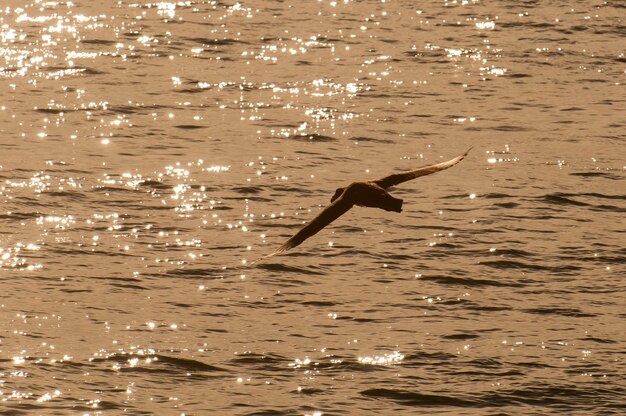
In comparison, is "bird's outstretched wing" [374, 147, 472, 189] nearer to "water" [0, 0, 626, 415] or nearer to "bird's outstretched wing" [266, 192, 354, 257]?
"bird's outstretched wing" [266, 192, 354, 257]

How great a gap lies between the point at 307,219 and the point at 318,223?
2039 cm

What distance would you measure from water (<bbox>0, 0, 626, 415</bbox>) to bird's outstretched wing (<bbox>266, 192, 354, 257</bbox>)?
12075 millimetres

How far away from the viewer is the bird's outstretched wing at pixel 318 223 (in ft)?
58.0

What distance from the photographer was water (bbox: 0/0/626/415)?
1272 inches

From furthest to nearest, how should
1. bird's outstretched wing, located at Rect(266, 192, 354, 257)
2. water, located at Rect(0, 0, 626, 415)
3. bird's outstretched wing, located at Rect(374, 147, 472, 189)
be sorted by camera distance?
water, located at Rect(0, 0, 626, 415) → bird's outstretched wing, located at Rect(374, 147, 472, 189) → bird's outstretched wing, located at Rect(266, 192, 354, 257)

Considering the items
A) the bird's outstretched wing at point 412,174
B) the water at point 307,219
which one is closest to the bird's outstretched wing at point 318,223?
the bird's outstretched wing at point 412,174

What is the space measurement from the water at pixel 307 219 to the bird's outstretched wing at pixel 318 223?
39.6 ft

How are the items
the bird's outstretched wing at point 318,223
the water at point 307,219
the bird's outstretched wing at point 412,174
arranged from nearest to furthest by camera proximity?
1. the bird's outstretched wing at point 318,223
2. the bird's outstretched wing at point 412,174
3. the water at point 307,219

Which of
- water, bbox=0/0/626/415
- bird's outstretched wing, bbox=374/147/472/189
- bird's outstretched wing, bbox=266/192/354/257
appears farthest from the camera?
water, bbox=0/0/626/415

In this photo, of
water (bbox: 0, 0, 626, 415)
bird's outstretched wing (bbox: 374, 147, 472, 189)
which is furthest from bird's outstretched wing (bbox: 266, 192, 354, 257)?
water (bbox: 0, 0, 626, 415)

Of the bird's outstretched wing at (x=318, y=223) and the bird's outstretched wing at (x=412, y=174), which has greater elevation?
the bird's outstretched wing at (x=412, y=174)

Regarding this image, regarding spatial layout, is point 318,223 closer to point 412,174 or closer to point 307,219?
point 412,174

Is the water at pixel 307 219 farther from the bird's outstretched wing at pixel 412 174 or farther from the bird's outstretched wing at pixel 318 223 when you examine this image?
the bird's outstretched wing at pixel 318 223

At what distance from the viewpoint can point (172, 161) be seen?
137ft
